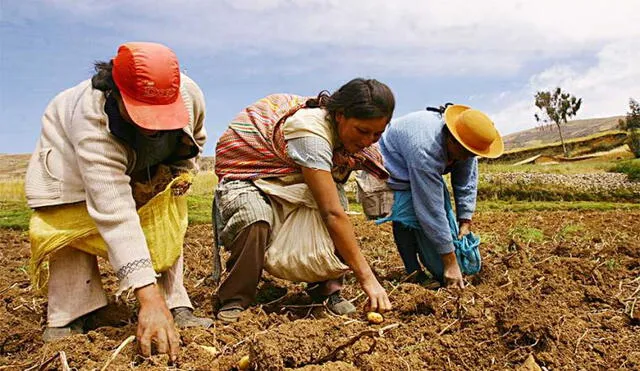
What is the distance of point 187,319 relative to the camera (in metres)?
2.60

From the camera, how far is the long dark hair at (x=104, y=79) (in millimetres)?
2291

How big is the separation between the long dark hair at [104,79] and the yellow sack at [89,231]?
19.5 inches

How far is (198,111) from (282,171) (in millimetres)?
478

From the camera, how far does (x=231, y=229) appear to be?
2.76 metres

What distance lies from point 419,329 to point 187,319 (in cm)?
A: 101

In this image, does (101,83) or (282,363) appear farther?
(101,83)

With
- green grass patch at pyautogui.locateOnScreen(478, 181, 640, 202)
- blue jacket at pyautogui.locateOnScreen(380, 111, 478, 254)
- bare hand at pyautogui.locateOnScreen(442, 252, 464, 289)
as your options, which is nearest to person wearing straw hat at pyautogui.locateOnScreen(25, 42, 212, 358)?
blue jacket at pyautogui.locateOnScreen(380, 111, 478, 254)

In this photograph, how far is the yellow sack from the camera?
2.41 m

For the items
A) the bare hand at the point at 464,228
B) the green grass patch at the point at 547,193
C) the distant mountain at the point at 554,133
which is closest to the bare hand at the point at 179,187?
the bare hand at the point at 464,228

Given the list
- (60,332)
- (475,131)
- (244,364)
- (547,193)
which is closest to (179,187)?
(60,332)

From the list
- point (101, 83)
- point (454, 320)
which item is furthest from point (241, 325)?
Result: point (101, 83)

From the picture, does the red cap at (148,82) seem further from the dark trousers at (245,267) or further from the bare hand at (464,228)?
the bare hand at (464,228)

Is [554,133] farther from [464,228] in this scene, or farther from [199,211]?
[464,228]

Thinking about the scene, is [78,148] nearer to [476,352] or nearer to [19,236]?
[476,352]
